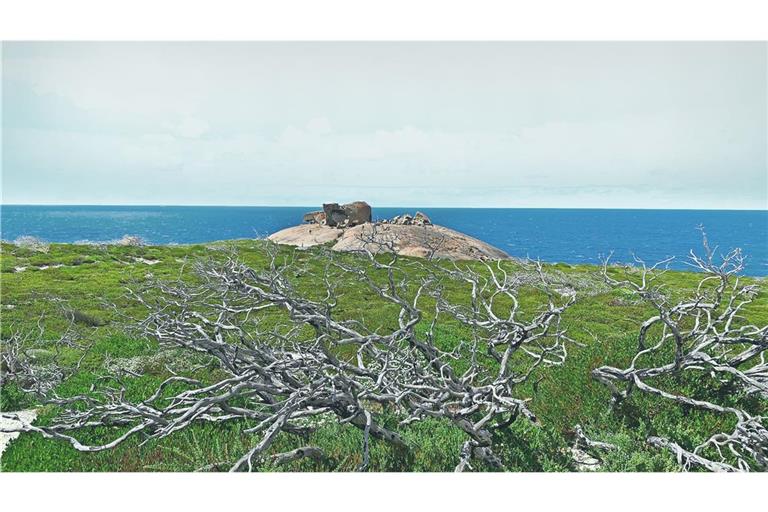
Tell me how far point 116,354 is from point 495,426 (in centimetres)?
917

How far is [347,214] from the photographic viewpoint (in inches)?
1554

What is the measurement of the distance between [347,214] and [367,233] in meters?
8.32

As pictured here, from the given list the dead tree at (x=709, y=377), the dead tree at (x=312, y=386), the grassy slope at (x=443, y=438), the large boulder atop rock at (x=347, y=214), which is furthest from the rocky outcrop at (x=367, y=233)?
the dead tree at (x=312, y=386)

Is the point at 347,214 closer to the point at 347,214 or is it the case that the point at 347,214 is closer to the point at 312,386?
the point at 347,214

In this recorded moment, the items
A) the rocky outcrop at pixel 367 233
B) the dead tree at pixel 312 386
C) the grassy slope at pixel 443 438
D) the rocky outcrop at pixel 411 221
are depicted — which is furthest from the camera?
the rocky outcrop at pixel 411 221

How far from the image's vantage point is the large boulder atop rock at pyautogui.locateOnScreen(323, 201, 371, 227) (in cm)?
3916

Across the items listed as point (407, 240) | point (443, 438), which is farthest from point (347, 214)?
point (443, 438)

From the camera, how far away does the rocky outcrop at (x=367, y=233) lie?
3212 cm

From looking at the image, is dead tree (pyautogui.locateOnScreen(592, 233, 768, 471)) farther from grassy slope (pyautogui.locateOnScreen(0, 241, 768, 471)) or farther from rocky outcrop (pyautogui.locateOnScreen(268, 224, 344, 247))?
rocky outcrop (pyautogui.locateOnScreen(268, 224, 344, 247))

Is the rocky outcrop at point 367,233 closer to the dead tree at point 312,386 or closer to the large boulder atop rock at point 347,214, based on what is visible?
the large boulder atop rock at point 347,214

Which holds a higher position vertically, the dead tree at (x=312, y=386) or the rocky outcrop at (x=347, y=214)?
the rocky outcrop at (x=347, y=214)

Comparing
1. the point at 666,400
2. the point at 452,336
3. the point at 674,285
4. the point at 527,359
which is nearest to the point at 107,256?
the point at 452,336

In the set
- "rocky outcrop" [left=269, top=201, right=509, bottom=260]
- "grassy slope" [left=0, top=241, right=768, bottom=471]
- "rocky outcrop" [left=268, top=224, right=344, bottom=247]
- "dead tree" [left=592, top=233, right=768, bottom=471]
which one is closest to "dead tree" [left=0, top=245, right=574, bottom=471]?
"grassy slope" [left=0, top=241, right=768, bottom=471]

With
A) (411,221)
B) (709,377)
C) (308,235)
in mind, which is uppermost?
(411,221)
